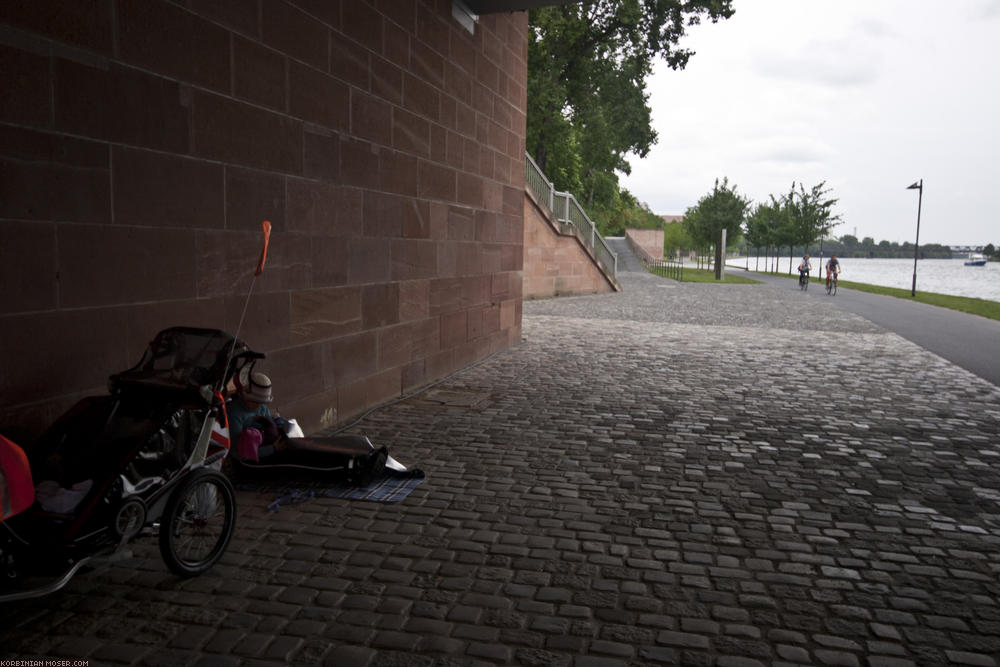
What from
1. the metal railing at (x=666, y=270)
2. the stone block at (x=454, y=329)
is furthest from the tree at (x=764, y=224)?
the stone block at (x=454, y=329)

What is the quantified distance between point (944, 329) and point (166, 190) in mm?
17376

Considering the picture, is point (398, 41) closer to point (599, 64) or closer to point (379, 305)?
point (379, 305)

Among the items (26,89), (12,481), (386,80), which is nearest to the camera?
(12,481)

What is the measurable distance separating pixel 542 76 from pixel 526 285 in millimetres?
10846

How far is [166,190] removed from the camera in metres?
4.77

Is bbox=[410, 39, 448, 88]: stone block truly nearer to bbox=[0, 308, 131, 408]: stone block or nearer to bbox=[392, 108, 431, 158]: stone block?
bbox=[392, 108, 431, 158]: stone block

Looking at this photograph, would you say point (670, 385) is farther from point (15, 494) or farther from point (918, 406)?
point (15, 494)

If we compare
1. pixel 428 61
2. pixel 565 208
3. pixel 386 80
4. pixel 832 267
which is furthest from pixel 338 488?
pixel 832 267

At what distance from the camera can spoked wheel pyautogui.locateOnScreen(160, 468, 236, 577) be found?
3.61 meters

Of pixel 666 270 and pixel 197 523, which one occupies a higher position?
pixel 666 270

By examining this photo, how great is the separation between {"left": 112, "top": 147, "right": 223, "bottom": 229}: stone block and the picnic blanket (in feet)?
6.01

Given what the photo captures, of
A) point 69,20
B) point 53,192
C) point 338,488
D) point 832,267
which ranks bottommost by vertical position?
point 338,488

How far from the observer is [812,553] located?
13.6ft

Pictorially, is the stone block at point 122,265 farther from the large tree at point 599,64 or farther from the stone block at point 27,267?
the large tree at point 599,64
